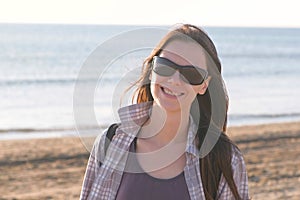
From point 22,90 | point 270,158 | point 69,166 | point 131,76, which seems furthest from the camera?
point 22,90

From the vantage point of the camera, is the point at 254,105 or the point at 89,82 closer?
the point at 89,82

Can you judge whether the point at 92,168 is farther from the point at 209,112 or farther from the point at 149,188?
the point at 209,112

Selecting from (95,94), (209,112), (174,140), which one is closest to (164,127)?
(174,140)

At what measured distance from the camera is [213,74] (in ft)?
8.72

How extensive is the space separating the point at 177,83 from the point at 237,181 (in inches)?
16.6

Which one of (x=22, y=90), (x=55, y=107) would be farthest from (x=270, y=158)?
(x=22, y=90)

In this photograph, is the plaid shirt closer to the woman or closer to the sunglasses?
the woman

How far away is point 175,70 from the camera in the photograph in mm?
2477

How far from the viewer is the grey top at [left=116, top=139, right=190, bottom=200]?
2447 millimetres

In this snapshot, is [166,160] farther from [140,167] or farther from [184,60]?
[184,60]

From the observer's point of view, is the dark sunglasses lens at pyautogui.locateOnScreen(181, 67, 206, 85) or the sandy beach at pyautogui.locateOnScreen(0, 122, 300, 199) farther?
the sandy beach at pyautogui.locateOnScreen(0, 122, 300, 199)

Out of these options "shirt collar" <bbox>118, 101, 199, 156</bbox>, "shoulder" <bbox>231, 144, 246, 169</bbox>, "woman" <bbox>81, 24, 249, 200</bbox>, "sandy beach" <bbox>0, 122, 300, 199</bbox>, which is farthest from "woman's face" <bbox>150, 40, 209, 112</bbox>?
"sandy beach" <bbox>0, 122, 300, 199</bbox>

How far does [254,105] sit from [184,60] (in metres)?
16.0

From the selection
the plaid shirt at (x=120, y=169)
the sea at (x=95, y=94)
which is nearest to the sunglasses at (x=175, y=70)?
the sea at (x=95, y=94)
